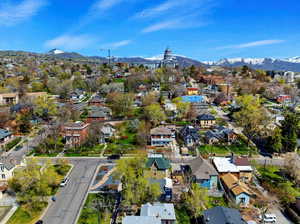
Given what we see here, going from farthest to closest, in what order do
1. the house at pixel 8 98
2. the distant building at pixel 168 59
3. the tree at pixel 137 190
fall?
the distant building at pixel 168 59 → the house at pixel 8 98 → the tree at pixel 137 190

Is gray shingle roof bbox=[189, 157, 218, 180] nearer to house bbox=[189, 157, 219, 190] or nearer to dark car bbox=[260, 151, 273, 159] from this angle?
house bbox=[189, 157, 219, 190]

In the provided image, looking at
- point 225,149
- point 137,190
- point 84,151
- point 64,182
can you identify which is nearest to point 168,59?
point 225,149

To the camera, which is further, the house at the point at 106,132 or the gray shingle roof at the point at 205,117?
the gray shingle roof at the point at 205,117

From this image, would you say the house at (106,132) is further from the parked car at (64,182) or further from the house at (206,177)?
the house at (206,177)

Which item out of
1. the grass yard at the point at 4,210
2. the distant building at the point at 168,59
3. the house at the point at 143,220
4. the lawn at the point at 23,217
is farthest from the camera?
the distant building at the point at 168,59

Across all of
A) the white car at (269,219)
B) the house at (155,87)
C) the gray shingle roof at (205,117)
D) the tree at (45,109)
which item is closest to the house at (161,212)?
the white car at (269,219)

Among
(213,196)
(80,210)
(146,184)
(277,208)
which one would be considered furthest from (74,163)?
(277,208)

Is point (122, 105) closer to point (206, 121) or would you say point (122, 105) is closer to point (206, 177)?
point (206, 121)

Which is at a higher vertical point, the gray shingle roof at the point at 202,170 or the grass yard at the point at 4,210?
the gray shingle roof at the point at 202,170
